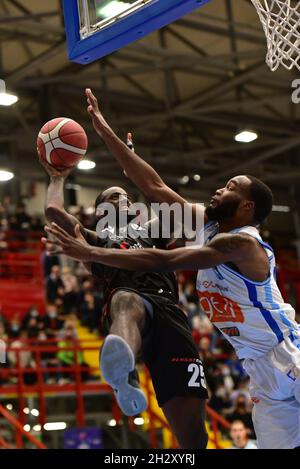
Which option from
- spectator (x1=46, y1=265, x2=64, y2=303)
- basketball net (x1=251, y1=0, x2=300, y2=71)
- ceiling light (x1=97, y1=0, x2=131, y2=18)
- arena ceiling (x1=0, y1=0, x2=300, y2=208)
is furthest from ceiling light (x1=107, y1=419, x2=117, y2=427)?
arena ceiling (x1=0, y1=0, x2=300, y2=208)

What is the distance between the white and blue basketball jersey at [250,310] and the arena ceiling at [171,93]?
41.0ft

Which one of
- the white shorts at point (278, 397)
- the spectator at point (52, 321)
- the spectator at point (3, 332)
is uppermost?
the spectator at point (52, 321)

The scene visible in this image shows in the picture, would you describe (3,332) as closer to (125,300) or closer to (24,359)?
(24,359)

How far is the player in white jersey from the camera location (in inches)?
206

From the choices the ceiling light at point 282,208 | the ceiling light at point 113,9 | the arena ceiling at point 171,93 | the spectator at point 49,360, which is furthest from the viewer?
the ceiling light at point 282,208

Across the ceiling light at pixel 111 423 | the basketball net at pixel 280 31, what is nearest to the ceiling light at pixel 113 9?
the basketball net at pixel 280 31

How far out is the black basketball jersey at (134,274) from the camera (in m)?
5.98

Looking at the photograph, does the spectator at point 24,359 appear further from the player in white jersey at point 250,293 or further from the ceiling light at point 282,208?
the ceiling light at point 282,208

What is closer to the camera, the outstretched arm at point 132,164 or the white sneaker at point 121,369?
the white sneaker at point 121,369

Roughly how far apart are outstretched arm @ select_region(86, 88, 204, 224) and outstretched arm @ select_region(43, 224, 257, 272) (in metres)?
0.89

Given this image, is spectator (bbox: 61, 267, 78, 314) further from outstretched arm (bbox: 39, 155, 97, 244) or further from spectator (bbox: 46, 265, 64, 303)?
outstretched arm (bbox: 39, 155, 97, 244)

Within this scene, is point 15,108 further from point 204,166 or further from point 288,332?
point 288,332

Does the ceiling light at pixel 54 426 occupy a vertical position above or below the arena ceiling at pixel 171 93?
below

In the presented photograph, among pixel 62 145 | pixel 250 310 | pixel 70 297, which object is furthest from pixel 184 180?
pixel 250 310
